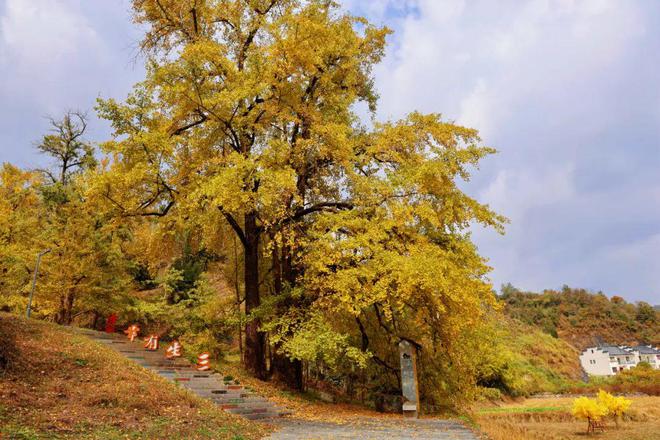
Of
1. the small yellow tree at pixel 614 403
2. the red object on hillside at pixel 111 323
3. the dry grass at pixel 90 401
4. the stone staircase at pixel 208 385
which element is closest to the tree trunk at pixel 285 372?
the stone staircase at pixel 208 385

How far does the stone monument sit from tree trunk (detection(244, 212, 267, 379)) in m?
5.00

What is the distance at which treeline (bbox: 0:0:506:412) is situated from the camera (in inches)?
442

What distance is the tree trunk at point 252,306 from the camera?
14.7 m

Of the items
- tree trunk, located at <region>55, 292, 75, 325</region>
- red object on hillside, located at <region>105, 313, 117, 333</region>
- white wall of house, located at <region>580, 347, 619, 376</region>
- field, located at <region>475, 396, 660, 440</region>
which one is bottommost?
white wall of house, located at <region>580, 347, 619, 376</region>

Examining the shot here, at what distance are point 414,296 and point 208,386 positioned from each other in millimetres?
6383

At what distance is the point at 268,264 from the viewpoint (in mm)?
17578

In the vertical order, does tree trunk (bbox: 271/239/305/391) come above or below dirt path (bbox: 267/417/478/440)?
above

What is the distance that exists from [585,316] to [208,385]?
6984 cm

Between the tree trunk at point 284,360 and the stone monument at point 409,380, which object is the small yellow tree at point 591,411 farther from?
the tree trunk at point 284,360

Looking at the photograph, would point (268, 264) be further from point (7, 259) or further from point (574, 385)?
point (574, 385)

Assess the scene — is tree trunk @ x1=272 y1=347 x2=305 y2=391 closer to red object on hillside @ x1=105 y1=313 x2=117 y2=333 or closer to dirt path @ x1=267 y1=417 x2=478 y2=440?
dirt path @ x1=267 y1=417 x2=478 y2=440

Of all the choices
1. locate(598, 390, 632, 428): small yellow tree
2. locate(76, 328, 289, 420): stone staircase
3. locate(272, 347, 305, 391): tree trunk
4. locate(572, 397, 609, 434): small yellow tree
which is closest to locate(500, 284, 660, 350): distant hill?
locate(598, 390, 632, 428): small yellow tree

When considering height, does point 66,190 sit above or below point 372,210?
above

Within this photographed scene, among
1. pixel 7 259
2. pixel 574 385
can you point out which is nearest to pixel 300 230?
pixel 7 259
